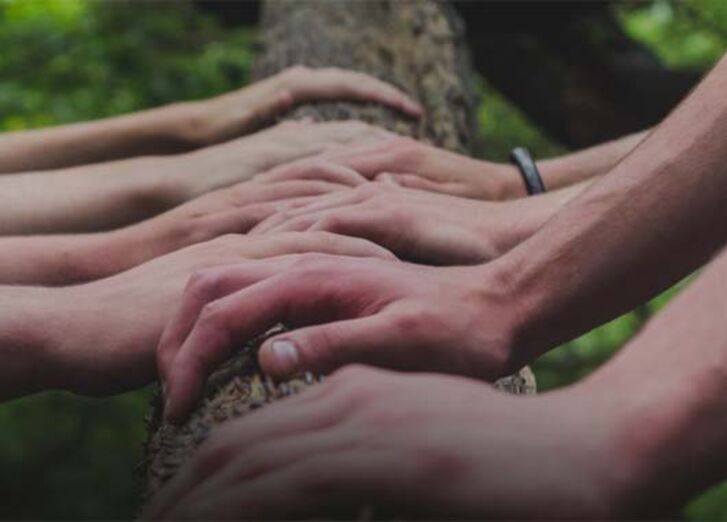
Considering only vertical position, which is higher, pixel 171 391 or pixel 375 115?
pixel 171 391

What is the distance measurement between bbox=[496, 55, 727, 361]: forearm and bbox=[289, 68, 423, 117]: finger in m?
1.34

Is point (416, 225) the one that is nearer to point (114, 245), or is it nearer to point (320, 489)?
point (114, 245)

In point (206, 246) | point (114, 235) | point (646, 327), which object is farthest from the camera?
point (114, 235)

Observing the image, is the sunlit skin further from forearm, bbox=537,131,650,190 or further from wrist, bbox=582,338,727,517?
forearm, bbox=537,131,650,190

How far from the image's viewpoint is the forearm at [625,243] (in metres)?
1.49

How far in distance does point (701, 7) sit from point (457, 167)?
339 cm

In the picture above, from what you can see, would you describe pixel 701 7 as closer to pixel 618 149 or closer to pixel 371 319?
pixel 618 149

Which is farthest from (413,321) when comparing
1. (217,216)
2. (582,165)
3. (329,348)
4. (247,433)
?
(582,165)

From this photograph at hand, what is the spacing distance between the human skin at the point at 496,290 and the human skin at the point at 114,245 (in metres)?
0.59

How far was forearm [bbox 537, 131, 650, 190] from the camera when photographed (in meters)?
2.63

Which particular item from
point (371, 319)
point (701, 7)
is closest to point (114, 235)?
point (371, 319)

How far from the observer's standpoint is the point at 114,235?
222 cm

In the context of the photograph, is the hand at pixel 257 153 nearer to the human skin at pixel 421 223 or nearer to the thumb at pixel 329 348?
the human skin at pixel 421 223

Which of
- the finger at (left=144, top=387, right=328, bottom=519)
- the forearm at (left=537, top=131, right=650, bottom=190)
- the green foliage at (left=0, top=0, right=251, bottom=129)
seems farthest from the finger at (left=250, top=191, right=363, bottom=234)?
the green foliage at (left=0, top=0, right=251, bottom=129)
